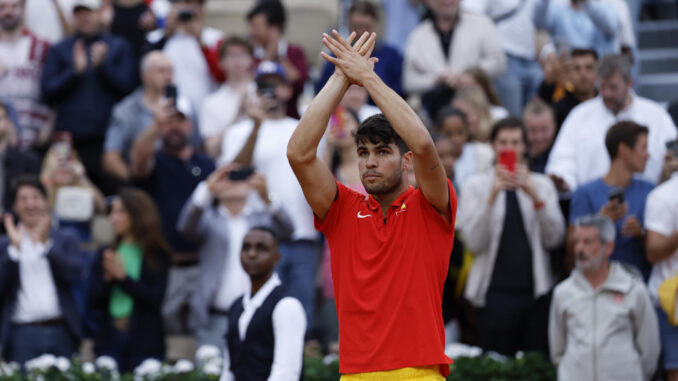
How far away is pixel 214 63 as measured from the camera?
12.9 m

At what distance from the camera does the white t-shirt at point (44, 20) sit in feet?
45.2

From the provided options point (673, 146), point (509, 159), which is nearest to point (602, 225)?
point (509, 159)

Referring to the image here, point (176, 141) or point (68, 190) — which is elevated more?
point (176, 141)

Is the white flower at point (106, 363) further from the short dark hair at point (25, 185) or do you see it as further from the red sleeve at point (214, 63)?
the red sleeve at point (214, 63)

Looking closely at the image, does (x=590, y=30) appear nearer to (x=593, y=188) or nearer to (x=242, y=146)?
(x=593, y=188)

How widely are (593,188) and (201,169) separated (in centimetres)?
363

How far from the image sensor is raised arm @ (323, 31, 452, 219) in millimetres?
5449

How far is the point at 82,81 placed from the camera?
41.5 feet

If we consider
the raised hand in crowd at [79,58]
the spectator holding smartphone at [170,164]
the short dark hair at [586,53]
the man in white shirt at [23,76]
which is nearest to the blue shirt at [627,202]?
the short dark hair at [586,53]

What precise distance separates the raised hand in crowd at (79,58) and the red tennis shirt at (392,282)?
24.2 feet

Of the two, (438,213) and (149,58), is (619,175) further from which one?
(149,58)

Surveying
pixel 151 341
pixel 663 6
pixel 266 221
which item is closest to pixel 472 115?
pixel 266 221

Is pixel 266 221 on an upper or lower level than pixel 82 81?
lower

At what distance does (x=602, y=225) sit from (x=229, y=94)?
15.2 ft
